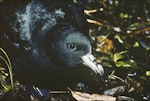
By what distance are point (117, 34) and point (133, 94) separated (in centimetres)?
51

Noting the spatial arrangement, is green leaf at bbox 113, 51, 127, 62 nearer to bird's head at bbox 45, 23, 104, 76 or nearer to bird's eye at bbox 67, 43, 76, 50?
bird's head at bbox 45, 23, 104, 76

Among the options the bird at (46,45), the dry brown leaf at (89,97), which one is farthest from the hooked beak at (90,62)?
the dry brown leaf at (89,97)

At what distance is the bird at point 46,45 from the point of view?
1691 millimetres

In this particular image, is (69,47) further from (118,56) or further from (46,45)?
(118,56)

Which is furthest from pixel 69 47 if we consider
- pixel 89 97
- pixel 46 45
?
pixel 89 97

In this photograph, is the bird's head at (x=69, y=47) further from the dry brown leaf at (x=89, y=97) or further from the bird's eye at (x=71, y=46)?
the dry brown leaf at (x=89, y=97)

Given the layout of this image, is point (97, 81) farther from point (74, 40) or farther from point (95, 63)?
point (74, 40)

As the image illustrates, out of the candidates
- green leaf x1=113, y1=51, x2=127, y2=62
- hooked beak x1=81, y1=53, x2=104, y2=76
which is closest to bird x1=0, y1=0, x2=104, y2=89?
hooked beak x1=81, y1=53, x2=104, y2=76

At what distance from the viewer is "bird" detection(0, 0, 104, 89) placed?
5.55ft

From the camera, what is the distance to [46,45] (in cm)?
174

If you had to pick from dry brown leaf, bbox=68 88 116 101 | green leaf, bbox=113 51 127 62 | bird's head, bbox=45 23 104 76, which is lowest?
dry brown leaf, bbox=68 88 116 101

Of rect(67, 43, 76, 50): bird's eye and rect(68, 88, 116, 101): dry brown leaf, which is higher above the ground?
rect(67, 43, 76, 50): bird's eye

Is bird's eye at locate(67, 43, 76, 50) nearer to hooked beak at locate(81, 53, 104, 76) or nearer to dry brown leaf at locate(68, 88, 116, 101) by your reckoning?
hooked beak at locate(81, 53, 104, 76)

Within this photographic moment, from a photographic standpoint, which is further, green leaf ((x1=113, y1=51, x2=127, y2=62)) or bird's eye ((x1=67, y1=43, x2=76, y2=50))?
green leaf ((x1=113, y1=51, x2=127, y2=62))
